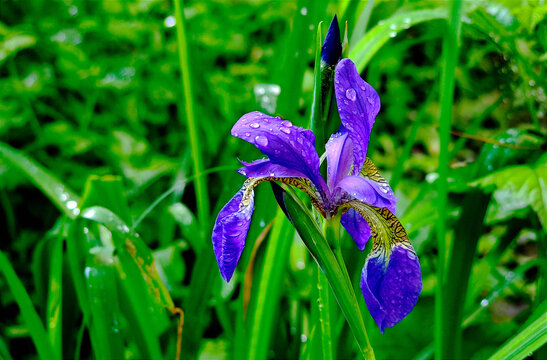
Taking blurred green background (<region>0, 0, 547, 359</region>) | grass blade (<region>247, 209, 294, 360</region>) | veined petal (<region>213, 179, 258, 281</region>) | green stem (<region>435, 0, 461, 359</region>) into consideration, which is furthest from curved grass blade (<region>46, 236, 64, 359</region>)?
green stem (<region>435, 0, 461, 359</region>)

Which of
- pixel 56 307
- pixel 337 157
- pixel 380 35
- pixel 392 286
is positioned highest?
pixel 380 35

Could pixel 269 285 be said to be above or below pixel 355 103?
below

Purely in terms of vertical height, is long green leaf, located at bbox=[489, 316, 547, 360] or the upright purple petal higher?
the upright purple petal

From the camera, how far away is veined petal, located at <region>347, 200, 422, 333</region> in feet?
1.28

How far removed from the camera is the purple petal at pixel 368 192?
1.21 ft

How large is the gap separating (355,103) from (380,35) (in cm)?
28

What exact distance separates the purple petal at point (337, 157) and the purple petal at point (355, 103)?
1 cm

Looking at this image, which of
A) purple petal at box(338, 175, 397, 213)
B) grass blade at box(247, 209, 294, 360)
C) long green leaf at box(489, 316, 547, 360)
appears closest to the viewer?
purple petal at box(338, 175, 397, 213)

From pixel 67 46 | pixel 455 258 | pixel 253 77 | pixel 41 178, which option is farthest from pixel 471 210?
pixel 67 46

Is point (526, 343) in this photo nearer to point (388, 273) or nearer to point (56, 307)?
point (388, 273)

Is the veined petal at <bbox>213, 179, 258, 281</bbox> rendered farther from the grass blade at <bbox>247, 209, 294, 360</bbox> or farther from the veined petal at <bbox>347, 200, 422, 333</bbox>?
the grass blade at <bbox>247, 209, 294, 360</bbox>

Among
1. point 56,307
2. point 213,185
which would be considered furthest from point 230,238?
point 213,185

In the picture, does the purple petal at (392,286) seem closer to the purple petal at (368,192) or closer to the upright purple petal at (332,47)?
the purple petal at (368,192)

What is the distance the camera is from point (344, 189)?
0.39 meters
